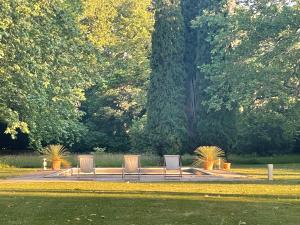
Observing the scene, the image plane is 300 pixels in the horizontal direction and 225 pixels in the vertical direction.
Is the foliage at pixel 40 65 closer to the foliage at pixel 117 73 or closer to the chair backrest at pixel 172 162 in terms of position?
the chair backrest at pixel 172 162

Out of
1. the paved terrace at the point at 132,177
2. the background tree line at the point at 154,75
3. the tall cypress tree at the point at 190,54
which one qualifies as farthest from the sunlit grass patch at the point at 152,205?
the tall cypress tree at the point at 190,54

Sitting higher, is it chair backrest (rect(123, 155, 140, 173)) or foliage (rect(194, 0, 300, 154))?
foliage (rect(194, 0, 300, 154))

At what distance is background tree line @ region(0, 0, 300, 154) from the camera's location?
76.6ft

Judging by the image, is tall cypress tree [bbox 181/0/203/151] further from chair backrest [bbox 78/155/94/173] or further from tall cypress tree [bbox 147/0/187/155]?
chair backrest [bbox 78/155/94/173]

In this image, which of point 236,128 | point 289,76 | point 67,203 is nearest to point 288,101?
point 289,76

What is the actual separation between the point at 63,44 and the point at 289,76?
992cm

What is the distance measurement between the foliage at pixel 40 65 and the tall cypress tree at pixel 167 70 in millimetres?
6331

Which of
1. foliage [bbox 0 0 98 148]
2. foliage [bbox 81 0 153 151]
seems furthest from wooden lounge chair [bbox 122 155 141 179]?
foliage [bbox 81 0 153 151]

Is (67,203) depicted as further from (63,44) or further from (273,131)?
(273,131)

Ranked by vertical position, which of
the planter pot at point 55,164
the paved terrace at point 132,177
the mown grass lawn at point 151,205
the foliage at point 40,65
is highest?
the foliage at point 40,65

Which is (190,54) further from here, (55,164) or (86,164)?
(86,164)

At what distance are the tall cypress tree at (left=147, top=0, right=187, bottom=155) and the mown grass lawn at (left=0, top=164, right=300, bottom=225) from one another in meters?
18.4

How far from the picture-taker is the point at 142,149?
1425 inches

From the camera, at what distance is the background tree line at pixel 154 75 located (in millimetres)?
23359
